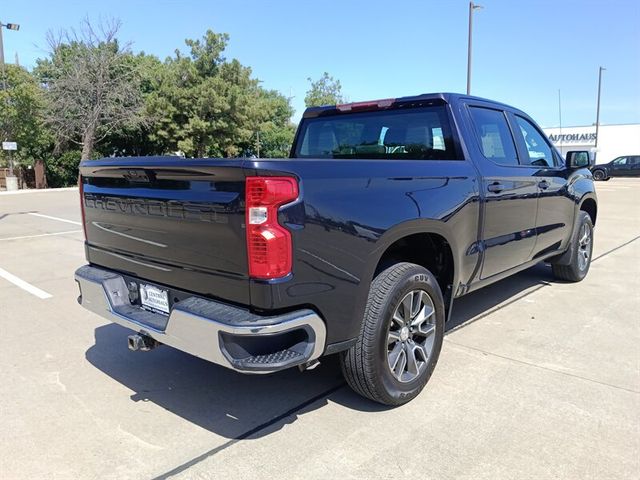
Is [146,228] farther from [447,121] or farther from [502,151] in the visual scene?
[502,151]

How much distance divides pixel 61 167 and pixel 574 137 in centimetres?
5405

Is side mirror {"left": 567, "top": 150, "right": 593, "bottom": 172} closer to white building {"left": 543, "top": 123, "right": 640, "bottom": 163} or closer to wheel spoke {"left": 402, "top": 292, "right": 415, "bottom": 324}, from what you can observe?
wheel spoke {"left": 402, "top": 292, "right": 415, "bottom": 324}

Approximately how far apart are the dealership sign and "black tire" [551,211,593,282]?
56.4 m

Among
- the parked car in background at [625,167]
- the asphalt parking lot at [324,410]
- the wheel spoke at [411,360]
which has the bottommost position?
the asphalt parking lot at [324,410]

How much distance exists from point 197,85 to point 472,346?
30.2m

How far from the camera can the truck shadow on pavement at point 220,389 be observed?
3.15 m

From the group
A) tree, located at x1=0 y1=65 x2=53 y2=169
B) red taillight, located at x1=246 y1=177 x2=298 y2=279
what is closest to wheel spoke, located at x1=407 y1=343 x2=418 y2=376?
red taillight, located at x1=246 y1=177 x2=298 y2=279

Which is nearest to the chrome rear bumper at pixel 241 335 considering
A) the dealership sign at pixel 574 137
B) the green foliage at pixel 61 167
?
the green foliage at pixel 61 167

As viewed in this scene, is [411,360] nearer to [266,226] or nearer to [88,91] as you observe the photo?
[266,226]

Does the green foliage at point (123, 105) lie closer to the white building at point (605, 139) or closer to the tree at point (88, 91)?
the tree at point (88, 91)

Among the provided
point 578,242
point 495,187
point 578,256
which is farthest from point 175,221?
point 578,256

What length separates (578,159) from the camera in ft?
18.2

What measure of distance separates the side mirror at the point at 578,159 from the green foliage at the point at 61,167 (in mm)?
30701

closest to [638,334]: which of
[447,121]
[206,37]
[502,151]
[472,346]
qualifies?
[472,346]
